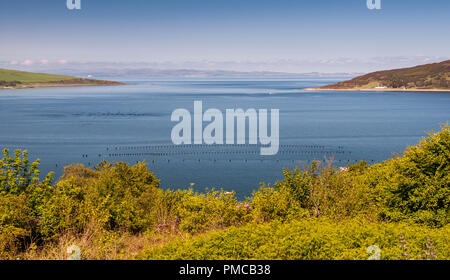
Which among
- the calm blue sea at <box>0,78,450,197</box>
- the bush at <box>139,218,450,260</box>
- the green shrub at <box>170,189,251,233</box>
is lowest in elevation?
the calm blue sea at <box>0,78,450,197</box>

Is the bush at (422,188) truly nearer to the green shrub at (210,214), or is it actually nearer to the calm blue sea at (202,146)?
the green shrub at (210,214)

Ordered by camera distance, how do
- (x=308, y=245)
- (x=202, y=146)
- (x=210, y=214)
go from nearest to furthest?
(x=308, y=245)
(x=210, y=214)
(x=202, y=146)

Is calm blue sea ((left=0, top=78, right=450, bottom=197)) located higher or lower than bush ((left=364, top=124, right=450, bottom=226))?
lower

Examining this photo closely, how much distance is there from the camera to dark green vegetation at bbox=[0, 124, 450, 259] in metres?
12.1

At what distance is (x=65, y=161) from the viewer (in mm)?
69438

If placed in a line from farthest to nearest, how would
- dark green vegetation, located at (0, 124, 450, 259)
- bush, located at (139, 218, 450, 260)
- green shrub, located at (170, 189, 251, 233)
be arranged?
green shrub, located at (170, 189, 251, 233)
dark green vegetation, located at (0, 124, 450, 259)
bush, located at (139, 218, 450, 260)

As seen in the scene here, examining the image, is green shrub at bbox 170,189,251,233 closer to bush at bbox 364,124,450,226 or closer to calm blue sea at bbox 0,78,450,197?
bush at bbox 364,124,450,226

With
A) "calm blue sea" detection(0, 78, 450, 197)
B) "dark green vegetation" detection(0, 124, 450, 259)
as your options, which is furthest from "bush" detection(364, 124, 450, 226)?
"calm blue sea" detection(0, 78, 450, 197)

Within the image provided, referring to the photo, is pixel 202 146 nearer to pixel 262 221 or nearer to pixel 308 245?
pixel 262 221

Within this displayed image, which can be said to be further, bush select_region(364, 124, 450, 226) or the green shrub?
bush select_region(364, 124, 450, 226)

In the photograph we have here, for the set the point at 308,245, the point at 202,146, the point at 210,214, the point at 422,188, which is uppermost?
the point at 308,245

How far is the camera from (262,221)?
19312mm

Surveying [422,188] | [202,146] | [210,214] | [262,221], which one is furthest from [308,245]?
[202,146]
